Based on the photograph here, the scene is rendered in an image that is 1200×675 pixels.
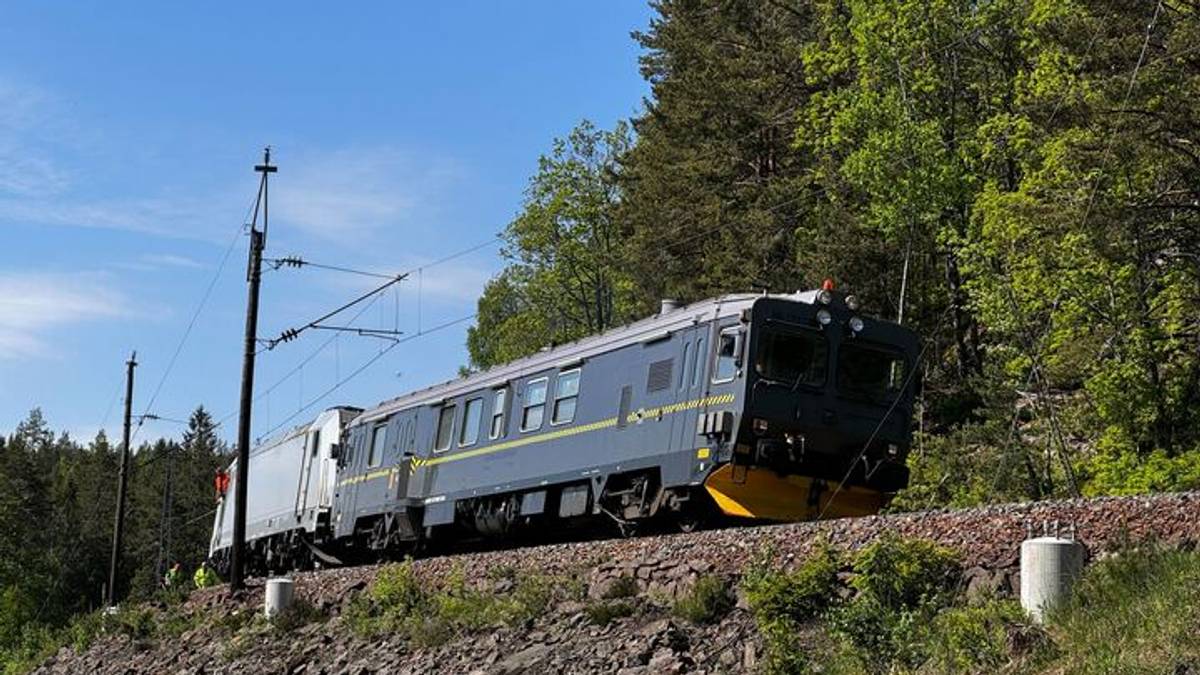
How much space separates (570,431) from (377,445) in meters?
8.23

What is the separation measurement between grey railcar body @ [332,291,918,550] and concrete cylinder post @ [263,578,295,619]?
3.29m

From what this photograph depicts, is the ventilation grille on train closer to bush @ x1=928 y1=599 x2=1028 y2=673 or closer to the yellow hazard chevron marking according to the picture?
the yellow hazard chevron marking

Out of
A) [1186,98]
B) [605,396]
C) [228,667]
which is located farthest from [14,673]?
[1186,98]

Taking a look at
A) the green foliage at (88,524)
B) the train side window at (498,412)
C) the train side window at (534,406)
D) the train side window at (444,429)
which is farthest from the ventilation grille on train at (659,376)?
the green foliage at (88,524)

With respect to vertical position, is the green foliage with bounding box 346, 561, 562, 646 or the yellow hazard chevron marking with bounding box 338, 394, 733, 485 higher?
the yellow hazard chevron marking with bounding box 338, 394, 733, 485

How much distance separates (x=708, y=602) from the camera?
47.2 ft

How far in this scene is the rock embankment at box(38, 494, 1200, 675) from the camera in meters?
12.5

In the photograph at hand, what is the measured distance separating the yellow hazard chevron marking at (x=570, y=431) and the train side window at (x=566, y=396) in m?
0.20

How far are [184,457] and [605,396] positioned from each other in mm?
93546

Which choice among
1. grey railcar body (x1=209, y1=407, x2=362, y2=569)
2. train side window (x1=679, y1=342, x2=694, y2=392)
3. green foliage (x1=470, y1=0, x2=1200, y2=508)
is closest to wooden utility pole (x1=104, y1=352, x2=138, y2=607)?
grey railcar body (x1=209, y1=407, x2=362, y2=569)

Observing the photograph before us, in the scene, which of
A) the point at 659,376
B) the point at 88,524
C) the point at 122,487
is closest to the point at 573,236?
the point at 122,487

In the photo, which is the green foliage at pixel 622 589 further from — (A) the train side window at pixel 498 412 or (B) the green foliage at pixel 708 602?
(A) the train side window at pixel 498 412

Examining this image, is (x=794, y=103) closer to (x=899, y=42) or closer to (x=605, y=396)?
(x=899, y=42)

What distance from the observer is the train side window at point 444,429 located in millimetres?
24969
